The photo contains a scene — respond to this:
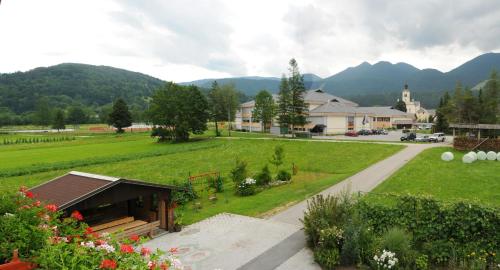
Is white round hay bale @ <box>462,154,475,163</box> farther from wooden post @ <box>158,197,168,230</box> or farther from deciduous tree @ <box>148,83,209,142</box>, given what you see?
deciduous tree @ <box>148,83,209,142</box>

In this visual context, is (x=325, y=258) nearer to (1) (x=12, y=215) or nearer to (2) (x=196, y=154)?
(1) (x=12, y=215)

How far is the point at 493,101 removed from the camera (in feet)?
173

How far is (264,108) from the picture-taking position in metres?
73.6

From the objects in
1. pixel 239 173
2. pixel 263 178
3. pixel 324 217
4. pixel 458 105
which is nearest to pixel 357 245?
pixel 324 217

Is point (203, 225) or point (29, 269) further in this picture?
point (203, 225)

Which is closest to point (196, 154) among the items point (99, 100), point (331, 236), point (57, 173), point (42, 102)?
point (57, 173)

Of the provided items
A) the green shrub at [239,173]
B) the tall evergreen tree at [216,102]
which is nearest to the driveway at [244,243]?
the green shrub at [239,173]

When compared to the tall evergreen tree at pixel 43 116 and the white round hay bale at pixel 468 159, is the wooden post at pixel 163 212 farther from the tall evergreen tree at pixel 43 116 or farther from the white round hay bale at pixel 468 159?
the tall evergreen tree at pixel 43 116

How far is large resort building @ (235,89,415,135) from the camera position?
65500mm

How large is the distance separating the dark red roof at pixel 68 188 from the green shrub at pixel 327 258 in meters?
7.84

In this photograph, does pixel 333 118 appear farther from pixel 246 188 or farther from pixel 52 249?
pixel 52 249

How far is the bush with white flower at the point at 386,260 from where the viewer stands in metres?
9.02

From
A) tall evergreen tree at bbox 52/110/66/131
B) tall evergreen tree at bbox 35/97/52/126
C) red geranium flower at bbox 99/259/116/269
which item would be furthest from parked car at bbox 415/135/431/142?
tall evergreen tree at bbox 35/97/52/126

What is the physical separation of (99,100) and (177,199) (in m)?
183
